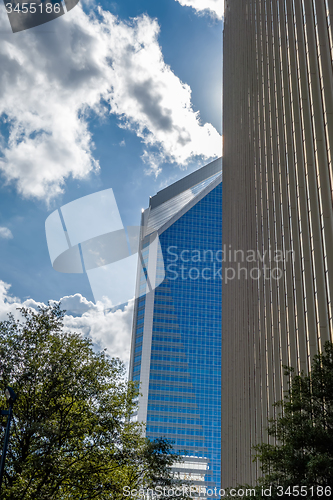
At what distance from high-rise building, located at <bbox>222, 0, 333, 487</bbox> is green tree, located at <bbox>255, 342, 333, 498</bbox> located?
6.23 m

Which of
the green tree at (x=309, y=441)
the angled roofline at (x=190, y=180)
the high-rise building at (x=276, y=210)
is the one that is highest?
the angled roofline at (x=190, y=180)

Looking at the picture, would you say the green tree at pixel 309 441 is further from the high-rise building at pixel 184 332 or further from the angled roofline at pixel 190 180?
the angled roofline at pixel 190 180

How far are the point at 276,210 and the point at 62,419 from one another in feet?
70.0

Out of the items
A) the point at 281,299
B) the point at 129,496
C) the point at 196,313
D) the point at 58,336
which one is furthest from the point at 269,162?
the point at 196,313

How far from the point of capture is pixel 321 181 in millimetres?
23578

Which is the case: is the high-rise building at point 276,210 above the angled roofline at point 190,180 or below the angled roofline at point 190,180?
below

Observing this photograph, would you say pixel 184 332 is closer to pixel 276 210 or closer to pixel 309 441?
pixel 276 210

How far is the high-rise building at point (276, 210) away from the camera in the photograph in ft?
78.5

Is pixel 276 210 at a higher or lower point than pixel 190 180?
lower

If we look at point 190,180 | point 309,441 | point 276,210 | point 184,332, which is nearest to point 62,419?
point 309,441

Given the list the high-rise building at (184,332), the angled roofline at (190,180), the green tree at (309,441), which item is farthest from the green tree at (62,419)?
the angled roofline at (190,180)

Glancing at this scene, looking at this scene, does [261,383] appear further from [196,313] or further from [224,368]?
[196,313]

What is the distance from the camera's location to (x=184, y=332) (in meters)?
151

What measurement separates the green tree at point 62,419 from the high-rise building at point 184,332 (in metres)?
112
